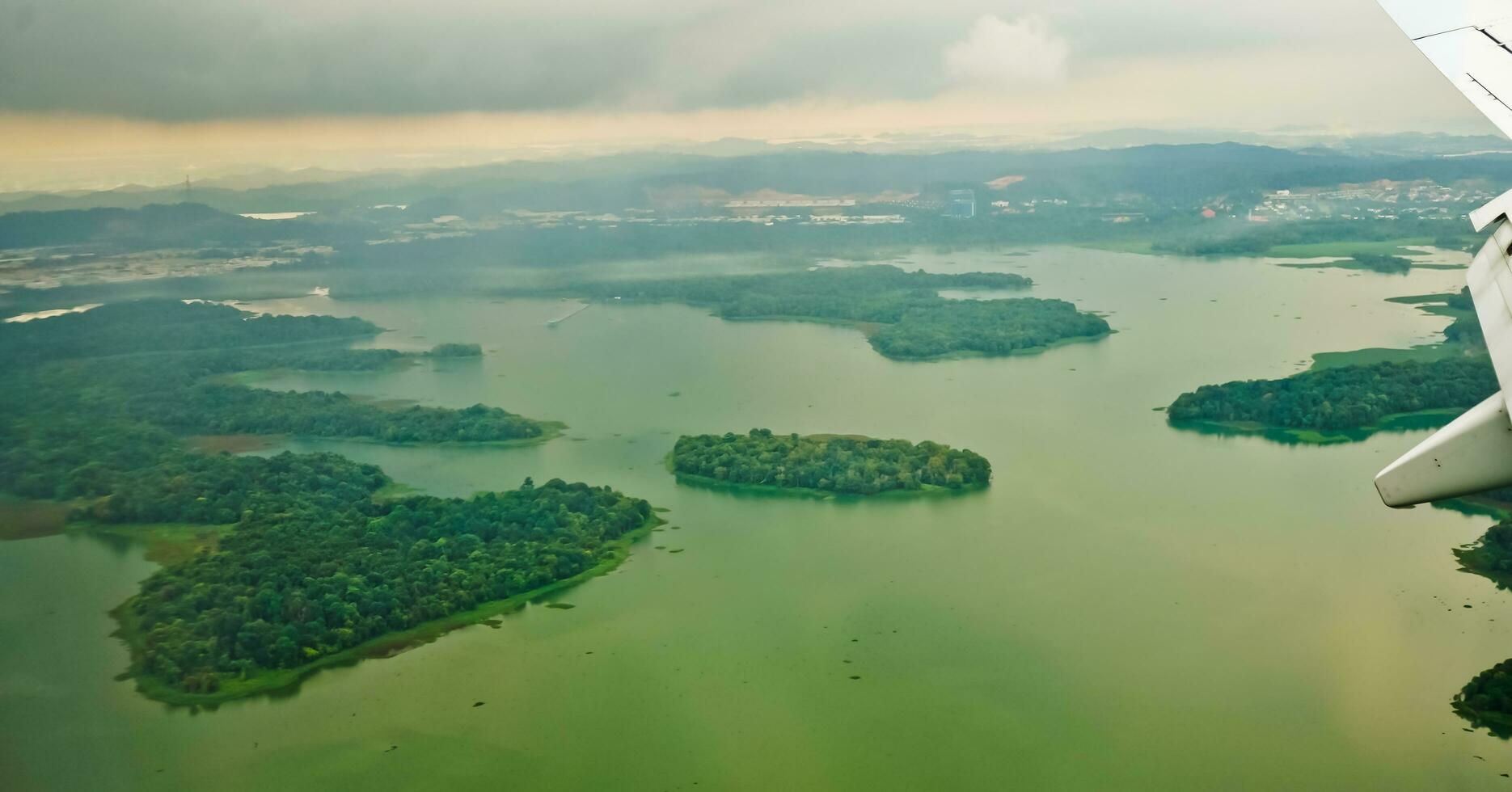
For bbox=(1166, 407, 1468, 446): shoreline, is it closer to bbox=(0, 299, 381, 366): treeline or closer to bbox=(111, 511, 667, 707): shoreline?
bbox=(111, 511, 667, 707): shoreline

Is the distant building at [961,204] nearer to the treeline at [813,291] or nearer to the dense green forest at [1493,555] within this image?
the treeline at [813,291]

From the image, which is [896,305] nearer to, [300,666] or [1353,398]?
[1353,398]

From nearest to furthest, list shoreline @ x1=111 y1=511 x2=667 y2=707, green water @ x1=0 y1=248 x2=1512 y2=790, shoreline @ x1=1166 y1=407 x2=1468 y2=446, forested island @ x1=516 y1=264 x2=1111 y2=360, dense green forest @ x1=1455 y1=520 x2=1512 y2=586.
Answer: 1. green water @ x1=0 y1=248 x2=1512 y2=790
2. shoreline @ x1=111 y1=511 x2=667 y2=707
3. dense green forest @ x1=1455 y1=520 x2=1512 y2=586
4. shoreline @ x1=1166 y1=407 x2=1468 y2=446
5. forested island @ x1=516 y1=264 x2=1111 y2=360

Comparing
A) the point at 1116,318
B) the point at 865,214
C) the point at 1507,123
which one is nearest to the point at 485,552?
the point at 1507,123

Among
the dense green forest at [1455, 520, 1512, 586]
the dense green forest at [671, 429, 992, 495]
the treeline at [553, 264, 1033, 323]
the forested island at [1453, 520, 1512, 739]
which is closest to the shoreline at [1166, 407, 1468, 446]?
the dense green forest at [671, 429, 992, 495]

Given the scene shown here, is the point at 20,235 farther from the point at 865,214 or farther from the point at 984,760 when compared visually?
the point at 865,214

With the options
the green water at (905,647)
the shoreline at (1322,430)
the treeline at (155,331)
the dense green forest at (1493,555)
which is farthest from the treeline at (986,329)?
the dense green forest at (1493,555)
